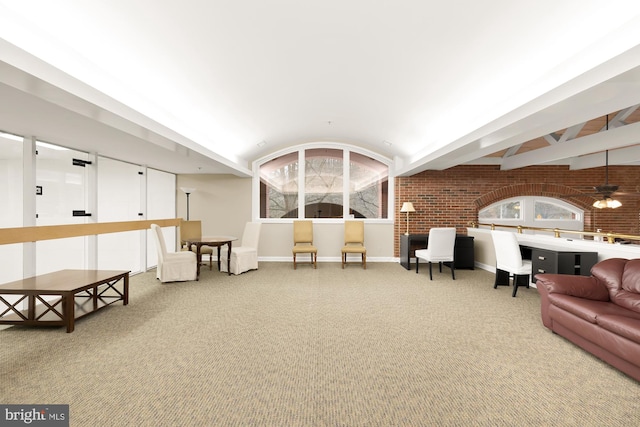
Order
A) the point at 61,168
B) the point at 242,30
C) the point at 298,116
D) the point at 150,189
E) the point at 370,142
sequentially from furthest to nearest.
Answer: the point at 370,142 → the point at 150,189 → the point at 298,116 → the point at 61,168 → the point at 242,30

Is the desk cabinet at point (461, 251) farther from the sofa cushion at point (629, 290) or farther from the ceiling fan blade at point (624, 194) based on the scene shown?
the ceiling fan blade at point (624, 194)

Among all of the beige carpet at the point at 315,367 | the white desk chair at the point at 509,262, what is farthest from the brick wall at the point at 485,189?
the beige carpet at the point at 315,367

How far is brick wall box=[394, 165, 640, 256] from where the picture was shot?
24.0ft

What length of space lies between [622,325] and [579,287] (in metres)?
0.84

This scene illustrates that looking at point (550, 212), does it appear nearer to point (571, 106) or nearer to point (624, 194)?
point (624, 194)

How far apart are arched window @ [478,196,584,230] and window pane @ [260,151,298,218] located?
4854mm

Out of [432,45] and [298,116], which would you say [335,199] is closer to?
[298,116]

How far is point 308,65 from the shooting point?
11.9 ft

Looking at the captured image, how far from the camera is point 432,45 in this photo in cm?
306

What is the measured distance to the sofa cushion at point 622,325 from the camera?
2.18 metres

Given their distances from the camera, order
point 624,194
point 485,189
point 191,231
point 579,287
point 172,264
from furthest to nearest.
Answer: point 485,189 → point 624,194 → point 191,231 → point 172,264 → point 579,287

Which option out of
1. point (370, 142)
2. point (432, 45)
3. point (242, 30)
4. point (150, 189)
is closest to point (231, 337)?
point (242, 30)

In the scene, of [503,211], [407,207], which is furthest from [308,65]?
[503,211]

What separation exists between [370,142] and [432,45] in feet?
13.3
